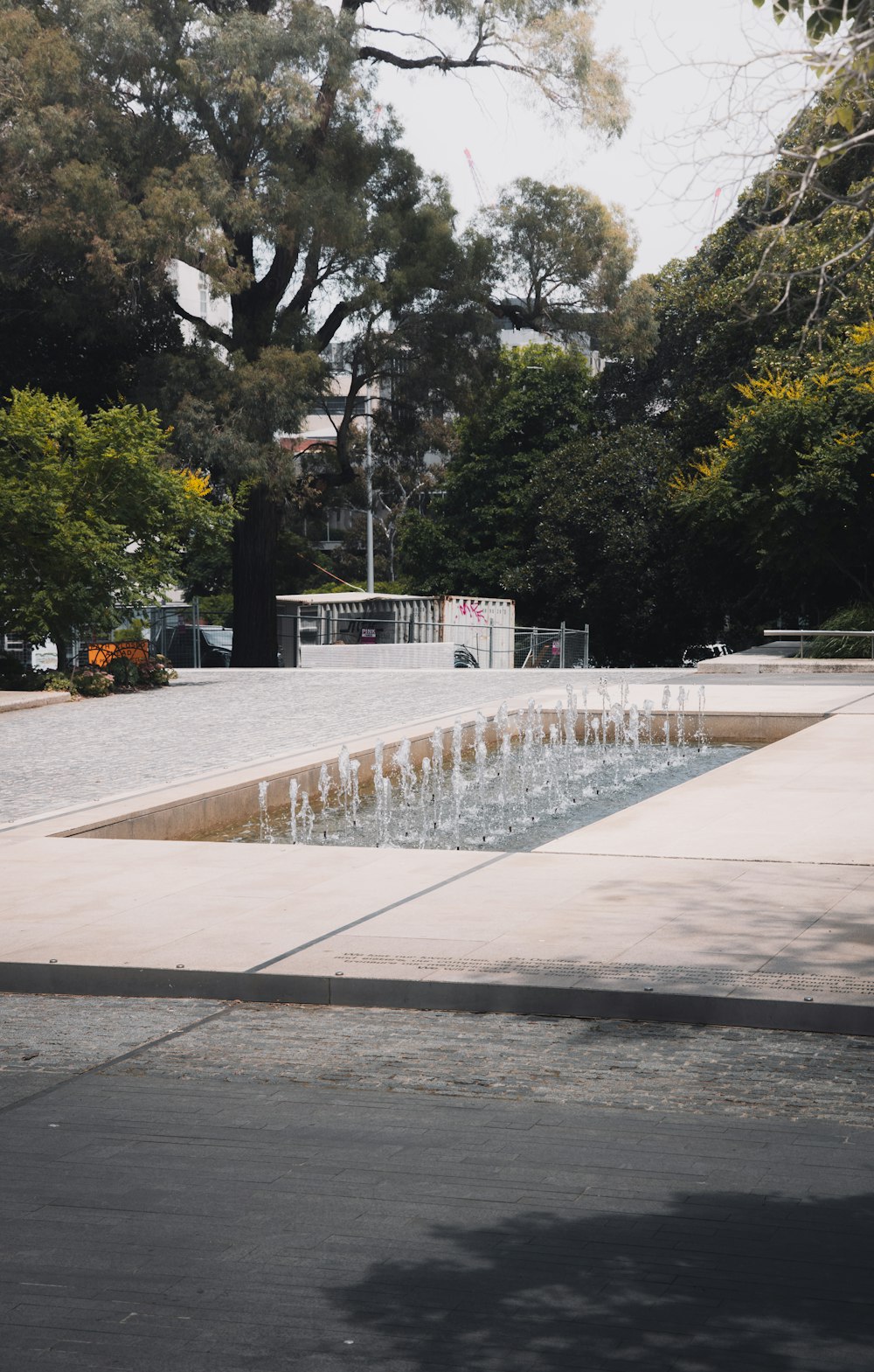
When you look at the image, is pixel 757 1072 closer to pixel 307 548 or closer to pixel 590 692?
pixel 590 692

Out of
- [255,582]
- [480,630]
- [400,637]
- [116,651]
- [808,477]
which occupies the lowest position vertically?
[116,651]

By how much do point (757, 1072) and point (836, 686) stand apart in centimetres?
1955

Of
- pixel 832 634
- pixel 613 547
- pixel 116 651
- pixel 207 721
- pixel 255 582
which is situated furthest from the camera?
pixel 613 547

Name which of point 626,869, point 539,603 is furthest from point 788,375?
point 626,869

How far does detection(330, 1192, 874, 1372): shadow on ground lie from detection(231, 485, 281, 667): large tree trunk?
30230mm

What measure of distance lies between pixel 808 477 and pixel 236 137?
13.1m

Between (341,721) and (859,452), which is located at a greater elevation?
(859,452)

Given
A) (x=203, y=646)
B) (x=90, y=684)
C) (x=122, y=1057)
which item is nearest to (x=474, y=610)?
(x=203, y=646)

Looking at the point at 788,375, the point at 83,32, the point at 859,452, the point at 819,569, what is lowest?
the point at 819,569

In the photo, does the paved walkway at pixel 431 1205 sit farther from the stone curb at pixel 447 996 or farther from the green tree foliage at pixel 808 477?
the green tree foliage at pixel 808 477

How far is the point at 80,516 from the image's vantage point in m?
26.8

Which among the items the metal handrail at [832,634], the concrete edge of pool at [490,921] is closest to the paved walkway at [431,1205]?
the concrete edge of pool at [490,921]

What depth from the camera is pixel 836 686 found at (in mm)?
25344

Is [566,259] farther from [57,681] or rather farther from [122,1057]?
[122,1057]
